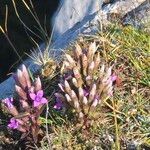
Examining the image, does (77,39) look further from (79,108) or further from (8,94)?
(79,108)

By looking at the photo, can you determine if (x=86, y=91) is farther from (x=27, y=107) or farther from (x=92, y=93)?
(x=27, y=107)

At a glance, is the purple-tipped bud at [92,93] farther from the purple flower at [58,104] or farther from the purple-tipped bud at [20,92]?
the purple-tipped bud at [20,92]

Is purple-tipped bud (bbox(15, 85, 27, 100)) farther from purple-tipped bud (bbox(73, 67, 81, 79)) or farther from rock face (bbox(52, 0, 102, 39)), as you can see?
rock face (bbox(52, 0, 102, 39))

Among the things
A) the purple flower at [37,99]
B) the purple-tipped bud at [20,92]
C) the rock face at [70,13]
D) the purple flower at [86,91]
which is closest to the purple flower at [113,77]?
the purple flower at [86,91]

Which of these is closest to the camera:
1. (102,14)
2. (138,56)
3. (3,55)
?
(138,56)

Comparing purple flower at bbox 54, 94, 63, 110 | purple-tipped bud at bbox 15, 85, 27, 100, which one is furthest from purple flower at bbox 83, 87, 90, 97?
purple-tipped bud at bbox 15, 85, 27, 100

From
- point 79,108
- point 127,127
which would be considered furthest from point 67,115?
point 127,127

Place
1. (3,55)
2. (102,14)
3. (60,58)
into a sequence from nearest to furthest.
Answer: (60,58)
(102,14)
(3,55)

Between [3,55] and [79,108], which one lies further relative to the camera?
[3,55]
